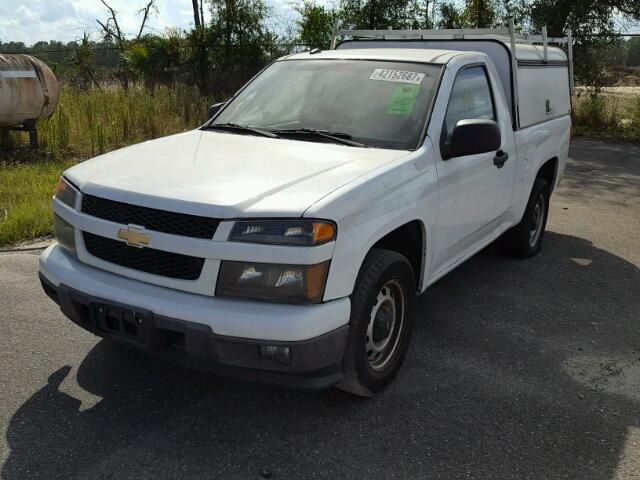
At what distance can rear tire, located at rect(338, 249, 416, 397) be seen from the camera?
3074 mm

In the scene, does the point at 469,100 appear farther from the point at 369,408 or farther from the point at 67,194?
the point at 67,194

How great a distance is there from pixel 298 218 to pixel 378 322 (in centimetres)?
87

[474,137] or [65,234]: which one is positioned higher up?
[474,137]

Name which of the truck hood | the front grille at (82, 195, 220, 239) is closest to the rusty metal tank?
the truck hood

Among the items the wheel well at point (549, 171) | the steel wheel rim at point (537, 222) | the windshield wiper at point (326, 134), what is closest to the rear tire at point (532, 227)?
the steel wheel rim at point (537, 222)

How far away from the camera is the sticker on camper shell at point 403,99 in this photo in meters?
3.93

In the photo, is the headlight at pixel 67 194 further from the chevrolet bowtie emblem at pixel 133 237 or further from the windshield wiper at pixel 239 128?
the windshield wiper at pixel 239 128

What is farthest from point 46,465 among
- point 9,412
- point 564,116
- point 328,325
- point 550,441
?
point 564,116

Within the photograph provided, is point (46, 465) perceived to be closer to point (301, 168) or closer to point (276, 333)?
point (276, 333)

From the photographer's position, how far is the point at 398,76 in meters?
4.13

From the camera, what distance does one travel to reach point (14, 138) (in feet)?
34.9

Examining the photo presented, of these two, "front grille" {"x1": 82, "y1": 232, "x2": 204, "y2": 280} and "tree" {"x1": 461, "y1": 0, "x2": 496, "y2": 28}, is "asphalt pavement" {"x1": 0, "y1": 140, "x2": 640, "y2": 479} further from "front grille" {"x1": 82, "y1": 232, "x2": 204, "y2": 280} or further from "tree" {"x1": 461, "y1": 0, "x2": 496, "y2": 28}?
"tree" {"x1": 461, "y1": 0, "x2": 496, "y2": 28}

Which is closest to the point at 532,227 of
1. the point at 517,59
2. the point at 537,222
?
the point at 537,222

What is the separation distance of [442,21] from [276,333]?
14.1 m
